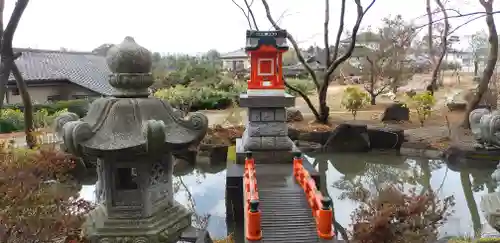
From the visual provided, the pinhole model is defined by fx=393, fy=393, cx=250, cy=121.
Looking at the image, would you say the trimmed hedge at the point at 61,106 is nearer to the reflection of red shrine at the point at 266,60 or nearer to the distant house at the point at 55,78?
the distant house at the point at 55,78

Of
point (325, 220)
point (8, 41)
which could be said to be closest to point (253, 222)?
point (325, 220)

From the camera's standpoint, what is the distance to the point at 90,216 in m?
3.64

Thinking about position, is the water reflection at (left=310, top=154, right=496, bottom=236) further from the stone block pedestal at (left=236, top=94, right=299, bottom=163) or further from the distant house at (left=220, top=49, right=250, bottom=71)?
the distant house at (left=220, top=49, right=250, bottom=71)

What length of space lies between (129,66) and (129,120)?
1.43 ft

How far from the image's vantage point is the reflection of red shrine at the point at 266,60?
415 inches

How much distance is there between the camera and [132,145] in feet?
9.96

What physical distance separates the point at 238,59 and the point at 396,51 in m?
40.6

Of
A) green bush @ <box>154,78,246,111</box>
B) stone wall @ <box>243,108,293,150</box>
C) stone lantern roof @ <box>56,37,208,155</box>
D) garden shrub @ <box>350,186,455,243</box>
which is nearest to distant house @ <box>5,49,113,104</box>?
green bush @ <box>154,78,246,111</box>

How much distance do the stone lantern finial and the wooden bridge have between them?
10.8 ft

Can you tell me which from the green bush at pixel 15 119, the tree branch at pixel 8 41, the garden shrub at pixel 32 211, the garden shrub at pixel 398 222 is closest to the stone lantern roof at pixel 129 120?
the garden shrub at pixel 32 211

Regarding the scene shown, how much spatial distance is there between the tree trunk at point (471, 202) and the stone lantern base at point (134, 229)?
278 inches

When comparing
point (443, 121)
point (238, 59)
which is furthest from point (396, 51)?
point (238, 59)

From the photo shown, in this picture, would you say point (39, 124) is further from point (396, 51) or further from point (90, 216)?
point (396, 51)

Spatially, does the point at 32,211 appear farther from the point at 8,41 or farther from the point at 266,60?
the point at 8,41
